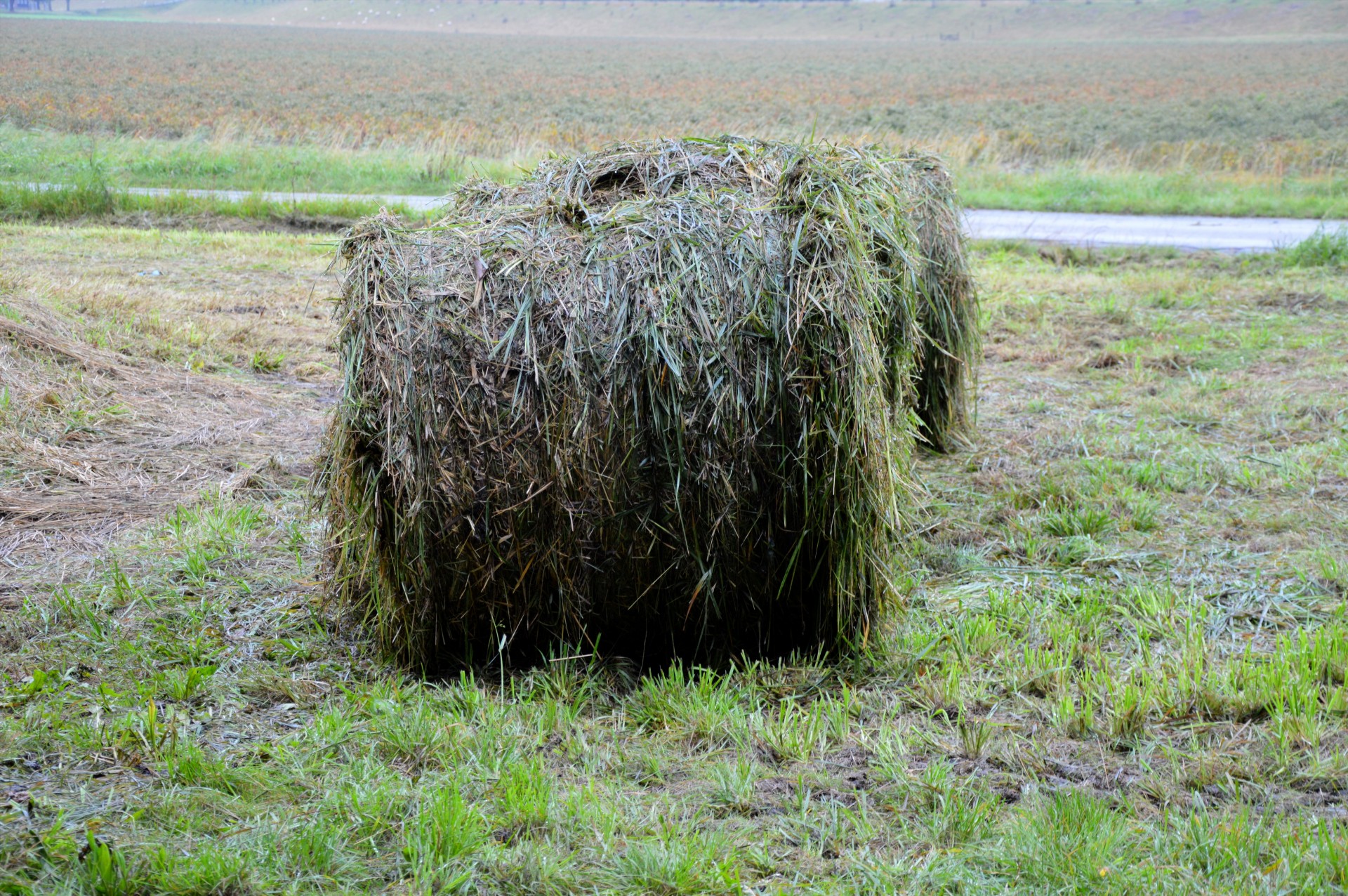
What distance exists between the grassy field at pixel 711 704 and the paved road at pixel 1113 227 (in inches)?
249

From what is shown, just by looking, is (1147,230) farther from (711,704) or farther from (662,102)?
(662,102)

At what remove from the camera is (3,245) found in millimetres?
10242

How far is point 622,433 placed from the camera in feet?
10.3

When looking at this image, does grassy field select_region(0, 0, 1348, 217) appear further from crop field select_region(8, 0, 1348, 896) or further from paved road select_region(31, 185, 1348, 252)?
crop field select_region(8, 0, 1348, 896)

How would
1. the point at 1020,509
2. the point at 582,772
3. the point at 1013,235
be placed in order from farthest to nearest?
the point at 1013,235 < the point at 1020,509 < the point at 582,772

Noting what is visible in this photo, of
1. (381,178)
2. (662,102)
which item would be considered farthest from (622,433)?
(662,102)

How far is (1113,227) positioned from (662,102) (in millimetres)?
21523

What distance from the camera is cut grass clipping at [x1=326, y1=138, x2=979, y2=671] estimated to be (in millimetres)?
3121

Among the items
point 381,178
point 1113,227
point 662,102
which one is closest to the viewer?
point 1113,227

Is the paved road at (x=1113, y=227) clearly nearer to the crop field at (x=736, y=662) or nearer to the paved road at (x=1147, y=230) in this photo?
the paved road at (x=1147, y=230)

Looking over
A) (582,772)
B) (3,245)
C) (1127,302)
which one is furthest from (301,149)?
(582,772)

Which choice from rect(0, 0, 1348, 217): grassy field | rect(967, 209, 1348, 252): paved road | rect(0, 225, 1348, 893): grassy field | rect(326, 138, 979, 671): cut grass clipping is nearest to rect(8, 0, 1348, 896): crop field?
rect(0, 225, 1348, 893): grassy field

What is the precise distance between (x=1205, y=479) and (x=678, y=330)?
3.41m

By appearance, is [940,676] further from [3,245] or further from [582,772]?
[3,245]
